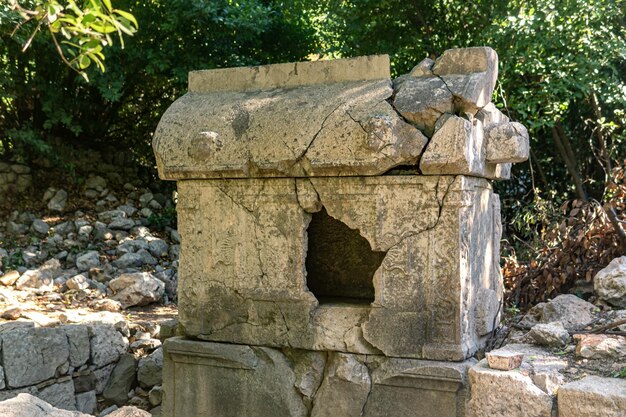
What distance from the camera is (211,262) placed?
4.49 metres

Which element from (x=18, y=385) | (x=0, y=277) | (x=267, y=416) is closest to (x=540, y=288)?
(x=267, y=416)

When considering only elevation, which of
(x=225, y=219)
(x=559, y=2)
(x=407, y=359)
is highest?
(x=559, y=2)

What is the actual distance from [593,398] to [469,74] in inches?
73.2

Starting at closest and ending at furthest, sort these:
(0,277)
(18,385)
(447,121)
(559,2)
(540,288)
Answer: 1. (447,121)
2. (18,385)
3. (540,288)
4. (559,2)
5. (0,277)

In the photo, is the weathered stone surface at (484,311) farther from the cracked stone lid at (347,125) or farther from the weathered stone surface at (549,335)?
the cracked stone lid at (347,125)

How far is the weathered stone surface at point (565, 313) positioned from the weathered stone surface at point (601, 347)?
18.6 inches

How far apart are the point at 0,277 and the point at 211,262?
3.83m

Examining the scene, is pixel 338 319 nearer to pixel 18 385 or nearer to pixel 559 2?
pixel 18 385

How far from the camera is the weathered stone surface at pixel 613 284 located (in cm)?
491

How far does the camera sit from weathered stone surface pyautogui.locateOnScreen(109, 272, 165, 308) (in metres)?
7.20

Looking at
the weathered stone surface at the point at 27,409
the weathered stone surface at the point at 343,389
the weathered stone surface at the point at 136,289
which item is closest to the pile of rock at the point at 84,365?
the weathered stone surface at the point at 136,289

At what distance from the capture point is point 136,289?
721 cm

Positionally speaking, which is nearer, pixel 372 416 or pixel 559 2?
pixel 372 416

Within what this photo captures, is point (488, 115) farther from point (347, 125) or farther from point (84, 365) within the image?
point (84, 365)
